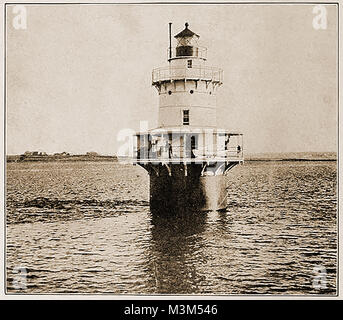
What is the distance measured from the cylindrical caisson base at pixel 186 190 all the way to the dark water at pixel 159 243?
277 millimetres

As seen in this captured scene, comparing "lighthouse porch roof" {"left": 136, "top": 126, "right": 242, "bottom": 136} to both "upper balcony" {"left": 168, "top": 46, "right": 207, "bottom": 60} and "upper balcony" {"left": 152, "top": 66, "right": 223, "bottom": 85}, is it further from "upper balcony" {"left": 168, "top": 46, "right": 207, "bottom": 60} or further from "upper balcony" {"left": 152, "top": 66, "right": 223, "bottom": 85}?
"upper balcony" {"left": 168, "top": 46, "right": 207, "bottom": 60}

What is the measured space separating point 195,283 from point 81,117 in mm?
3004

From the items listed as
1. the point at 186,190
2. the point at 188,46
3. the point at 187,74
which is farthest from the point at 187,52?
the point at 186,190

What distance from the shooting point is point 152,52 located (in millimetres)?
6594

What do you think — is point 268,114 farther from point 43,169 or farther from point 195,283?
point 43,169

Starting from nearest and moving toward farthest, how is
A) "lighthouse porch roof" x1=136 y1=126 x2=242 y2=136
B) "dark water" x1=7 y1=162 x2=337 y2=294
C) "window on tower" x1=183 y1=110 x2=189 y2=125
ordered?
"dark water" x1=7 y1=162 x2=337 y2=294 → "lighthouse porch roof" x1=136 y1=126 x2=242 y2=136 → "window on tower" x1=183 y1=110 x2=189 y2=125

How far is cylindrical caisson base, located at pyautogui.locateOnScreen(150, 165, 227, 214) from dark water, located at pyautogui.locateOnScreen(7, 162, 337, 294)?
277 millimetres

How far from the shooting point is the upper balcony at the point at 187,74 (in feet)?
23.2

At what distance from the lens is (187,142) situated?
28.1ft

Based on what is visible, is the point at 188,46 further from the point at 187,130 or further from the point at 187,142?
the point at 187,142

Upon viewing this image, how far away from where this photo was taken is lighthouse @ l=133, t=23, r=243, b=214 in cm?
750

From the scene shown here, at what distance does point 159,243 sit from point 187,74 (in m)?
3.24

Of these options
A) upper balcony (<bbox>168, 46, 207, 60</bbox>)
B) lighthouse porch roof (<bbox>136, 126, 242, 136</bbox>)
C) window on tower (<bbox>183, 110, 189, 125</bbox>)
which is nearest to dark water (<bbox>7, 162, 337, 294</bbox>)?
lighthouse porch roof (<bbox>136, 126, 242, 136</bbox>)

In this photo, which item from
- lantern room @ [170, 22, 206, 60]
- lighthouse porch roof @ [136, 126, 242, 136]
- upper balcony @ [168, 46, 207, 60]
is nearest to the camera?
lantern room @ [170, 22, 206, 60]
